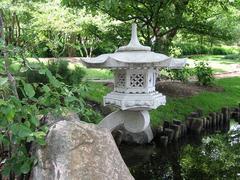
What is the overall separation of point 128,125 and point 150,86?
2.68ft

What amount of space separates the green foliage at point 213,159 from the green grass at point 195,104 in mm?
1171

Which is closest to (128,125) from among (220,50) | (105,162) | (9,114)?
(105,162)

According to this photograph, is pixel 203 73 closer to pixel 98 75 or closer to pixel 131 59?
pixel 98 75

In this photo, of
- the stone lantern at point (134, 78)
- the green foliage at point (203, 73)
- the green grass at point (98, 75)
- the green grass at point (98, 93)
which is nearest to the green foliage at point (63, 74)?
the green grass at point (98, 93)

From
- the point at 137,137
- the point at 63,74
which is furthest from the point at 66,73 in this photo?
the point at 137,137

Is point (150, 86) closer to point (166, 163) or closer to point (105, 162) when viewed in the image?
point (166, 163)

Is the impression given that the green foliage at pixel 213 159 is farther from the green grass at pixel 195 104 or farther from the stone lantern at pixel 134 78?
the stone lantern at pixel 134 78

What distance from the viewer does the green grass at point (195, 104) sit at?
11.3 metres

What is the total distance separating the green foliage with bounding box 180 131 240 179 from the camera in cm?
805

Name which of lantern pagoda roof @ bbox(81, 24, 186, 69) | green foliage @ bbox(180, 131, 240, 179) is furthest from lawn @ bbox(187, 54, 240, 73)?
lantern pagoda roof @ bbox(81, 24, 186, 69)

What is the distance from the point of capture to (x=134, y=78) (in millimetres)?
6633

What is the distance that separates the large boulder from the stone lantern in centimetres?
301

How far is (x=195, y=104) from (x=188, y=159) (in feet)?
12.4

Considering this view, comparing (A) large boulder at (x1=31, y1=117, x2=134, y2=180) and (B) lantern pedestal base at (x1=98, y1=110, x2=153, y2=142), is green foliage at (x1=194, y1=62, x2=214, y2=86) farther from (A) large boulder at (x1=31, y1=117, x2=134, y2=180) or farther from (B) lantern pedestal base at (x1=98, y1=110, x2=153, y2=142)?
(A) large boulder at (x1=31, y1=117, x2=134, y2=180)
